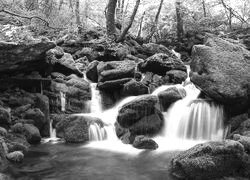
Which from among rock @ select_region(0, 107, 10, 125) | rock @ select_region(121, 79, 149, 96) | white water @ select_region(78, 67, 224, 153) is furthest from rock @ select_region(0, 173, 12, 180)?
rock @ select_region(121, 79, 149, 96)

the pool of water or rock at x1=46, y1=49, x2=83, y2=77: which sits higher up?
rock at x1=46, y1=49, x2=83, y2=77

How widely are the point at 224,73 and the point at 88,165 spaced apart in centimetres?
685

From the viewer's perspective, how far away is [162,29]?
1120 inches

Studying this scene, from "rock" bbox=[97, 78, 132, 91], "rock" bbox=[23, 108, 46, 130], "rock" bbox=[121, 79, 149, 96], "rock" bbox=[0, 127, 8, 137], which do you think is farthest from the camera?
"rock" bbox=[97, 78, 132, 91]

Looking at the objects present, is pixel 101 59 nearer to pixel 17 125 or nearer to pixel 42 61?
pixel 42 61

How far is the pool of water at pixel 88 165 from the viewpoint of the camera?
8.37 m

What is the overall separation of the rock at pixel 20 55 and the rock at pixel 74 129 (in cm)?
325

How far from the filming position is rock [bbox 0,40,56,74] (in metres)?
12.0

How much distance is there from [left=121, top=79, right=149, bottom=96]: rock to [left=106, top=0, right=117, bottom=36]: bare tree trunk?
7896 mm

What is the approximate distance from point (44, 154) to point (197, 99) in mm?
7134

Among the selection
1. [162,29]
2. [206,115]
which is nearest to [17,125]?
[206,115]

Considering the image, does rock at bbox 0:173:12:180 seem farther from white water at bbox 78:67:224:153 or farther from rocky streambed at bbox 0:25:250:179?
white water at bbox 78:67:224:153

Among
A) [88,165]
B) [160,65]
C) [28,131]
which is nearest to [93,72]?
[160,65]

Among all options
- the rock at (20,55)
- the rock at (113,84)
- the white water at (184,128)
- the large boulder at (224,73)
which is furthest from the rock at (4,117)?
the large boulder at (224,73)
